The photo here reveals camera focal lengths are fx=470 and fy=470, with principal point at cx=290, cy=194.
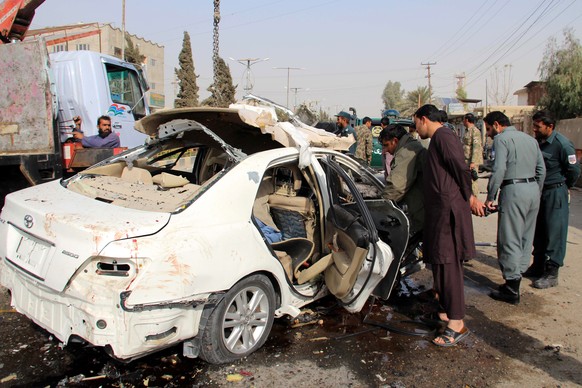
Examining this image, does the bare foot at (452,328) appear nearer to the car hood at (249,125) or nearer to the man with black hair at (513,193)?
the man with black hair at (513,193)

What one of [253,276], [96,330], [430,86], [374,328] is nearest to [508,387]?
[374,328]

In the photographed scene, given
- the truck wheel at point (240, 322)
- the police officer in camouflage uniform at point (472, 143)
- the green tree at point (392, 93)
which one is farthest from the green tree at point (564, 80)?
the green tree at point (392, 93)

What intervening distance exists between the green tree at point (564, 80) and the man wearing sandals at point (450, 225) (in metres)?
25.2

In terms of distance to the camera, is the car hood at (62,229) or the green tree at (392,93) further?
the green tree at (392,93)

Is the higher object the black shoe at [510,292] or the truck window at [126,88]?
the truck window at [126,88]

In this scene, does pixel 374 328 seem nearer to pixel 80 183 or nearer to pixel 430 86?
pixel 80 183

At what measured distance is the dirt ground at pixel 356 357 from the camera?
3148 mm

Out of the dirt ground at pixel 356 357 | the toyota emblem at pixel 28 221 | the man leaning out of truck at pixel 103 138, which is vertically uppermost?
the man leaning out of truck at pixel 103 138

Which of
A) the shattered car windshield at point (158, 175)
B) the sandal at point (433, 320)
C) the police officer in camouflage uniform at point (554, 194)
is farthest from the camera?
the police officer in camouflage uniform at point (554, 194)

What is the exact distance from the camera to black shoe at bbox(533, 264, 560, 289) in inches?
208

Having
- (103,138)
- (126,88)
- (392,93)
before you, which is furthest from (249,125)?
(392,93)

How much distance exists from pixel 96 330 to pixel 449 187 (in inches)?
109

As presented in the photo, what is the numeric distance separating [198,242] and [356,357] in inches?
61.2

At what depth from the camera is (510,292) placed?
4824 millimetres
